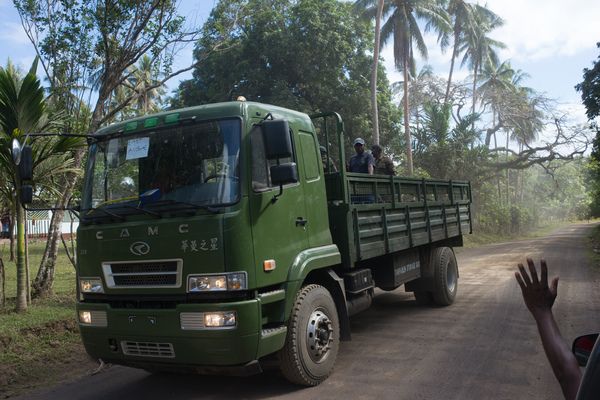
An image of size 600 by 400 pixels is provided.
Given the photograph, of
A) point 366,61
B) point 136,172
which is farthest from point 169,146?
Answer: point 366,61

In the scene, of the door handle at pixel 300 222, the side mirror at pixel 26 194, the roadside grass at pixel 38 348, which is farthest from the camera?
the roadside grass at pixel 38 348

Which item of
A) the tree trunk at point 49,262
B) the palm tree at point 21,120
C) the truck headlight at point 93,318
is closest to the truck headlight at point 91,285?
the truck headlight at point 93,318

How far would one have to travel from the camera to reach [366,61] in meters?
21.4

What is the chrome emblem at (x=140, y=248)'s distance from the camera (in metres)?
3.93

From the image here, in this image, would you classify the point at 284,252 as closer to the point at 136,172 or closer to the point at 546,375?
the point at 136,172

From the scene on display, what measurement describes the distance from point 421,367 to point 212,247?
8.41 feet

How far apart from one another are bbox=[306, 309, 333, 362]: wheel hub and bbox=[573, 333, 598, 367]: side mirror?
2.88 m

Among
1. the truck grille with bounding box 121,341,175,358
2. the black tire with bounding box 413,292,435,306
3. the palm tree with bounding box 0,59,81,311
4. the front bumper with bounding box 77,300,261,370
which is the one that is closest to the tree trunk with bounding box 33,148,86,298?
the palm tree with bounding box 0,59,81,311

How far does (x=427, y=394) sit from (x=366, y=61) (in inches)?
757

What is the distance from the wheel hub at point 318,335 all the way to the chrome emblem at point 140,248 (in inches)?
64.2

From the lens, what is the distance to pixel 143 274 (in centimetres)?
397

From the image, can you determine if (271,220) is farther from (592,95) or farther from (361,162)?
(592,95)

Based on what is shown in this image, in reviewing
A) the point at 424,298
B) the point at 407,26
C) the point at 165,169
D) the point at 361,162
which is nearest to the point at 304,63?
the point at 407,26

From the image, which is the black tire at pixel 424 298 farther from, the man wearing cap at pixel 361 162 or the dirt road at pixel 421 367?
the man wearing cap at pixel 361 162
